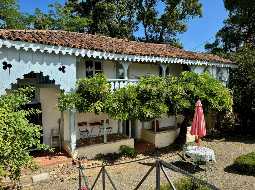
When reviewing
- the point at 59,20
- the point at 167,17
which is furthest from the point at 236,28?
the point at 59,20

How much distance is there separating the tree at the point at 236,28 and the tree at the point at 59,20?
48.0ft

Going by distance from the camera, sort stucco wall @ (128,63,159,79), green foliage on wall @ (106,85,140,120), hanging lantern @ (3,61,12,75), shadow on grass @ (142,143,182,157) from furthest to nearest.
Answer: stucco wall @ (128,63,159,79)
shadow on grass @ (142,143,182,157)
green foliage on wall @ (106,85,140,120)
hanging lantern @ (3,61,12,75)

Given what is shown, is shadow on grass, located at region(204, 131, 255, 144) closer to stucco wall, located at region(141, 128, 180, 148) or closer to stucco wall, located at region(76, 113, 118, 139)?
stucco wall, located at region(141, 128, 180, 148)

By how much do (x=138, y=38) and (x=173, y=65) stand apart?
620 inches

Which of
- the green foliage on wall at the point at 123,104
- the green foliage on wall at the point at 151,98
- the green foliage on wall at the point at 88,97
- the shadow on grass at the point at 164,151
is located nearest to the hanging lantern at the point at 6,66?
the green foliage on wall at the point at 88,97

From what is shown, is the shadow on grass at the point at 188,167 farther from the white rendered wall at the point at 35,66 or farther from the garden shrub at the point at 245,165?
the white rendered wall at the point at 35,66

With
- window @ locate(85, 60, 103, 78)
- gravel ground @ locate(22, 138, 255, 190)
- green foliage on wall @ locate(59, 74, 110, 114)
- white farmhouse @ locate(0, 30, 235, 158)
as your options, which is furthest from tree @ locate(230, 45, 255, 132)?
green foliage on wall @ locate(59, 74, 110, 114)

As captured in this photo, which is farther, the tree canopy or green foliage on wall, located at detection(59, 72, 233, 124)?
A: the tree canopy

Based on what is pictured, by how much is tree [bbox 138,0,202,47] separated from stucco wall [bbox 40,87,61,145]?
75.3 ft

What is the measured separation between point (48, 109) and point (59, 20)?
2207 centimetres

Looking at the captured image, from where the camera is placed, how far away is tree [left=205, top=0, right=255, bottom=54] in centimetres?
3435

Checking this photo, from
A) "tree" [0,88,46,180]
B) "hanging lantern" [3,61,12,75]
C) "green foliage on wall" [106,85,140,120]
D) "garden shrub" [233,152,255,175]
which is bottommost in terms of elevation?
"garden shrub" [233,152,255,175]

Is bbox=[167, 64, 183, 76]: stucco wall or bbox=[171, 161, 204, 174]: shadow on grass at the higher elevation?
bbox=[167, 64, 183, 76]: stucco wall

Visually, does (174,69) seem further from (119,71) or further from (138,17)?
(138,17)
